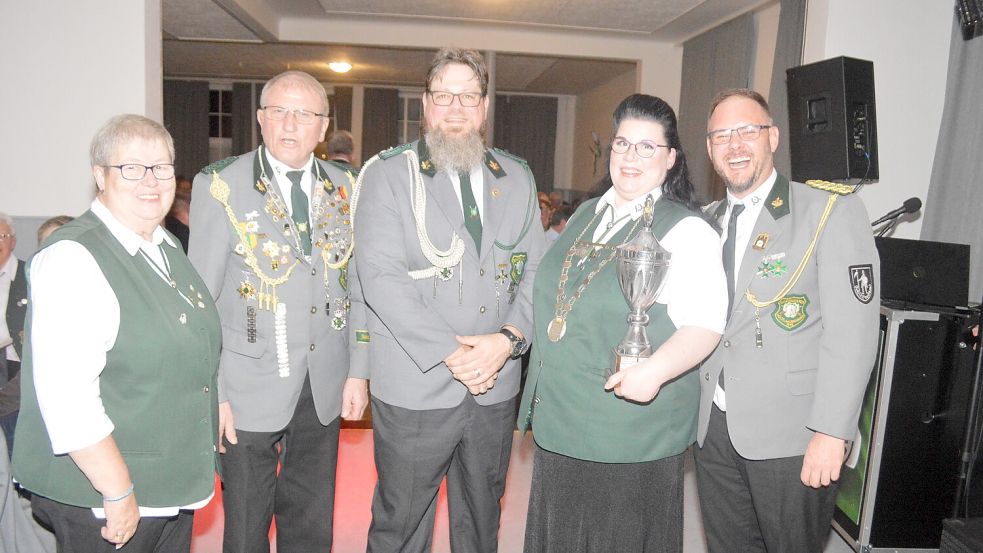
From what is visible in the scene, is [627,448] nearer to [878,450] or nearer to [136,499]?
[136,499]

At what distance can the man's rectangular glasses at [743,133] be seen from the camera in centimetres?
208

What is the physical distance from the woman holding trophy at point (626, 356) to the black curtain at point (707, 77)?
5.11 m

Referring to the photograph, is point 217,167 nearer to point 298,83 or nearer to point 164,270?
point 298,83

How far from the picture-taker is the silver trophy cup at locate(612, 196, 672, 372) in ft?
5.39

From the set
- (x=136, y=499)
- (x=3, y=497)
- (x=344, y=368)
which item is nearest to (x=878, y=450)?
(x=344, y=368)

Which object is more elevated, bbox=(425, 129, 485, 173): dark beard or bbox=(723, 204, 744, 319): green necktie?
bbox=(425, 129, 485, 173): dark beard

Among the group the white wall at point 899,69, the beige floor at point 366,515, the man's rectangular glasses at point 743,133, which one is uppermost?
the white wall at point 899,69

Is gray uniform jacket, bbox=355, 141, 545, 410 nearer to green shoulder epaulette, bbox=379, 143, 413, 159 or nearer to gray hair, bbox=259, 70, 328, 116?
green shoulder epaulette, bbox=379, 143, 413, 159

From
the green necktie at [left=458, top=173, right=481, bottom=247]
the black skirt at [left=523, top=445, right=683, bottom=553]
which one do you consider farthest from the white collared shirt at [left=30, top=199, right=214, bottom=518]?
the black skirt at [left=523, top=445, right=683, bottom=553]

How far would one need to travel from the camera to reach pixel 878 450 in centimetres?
309

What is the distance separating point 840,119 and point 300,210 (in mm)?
2954

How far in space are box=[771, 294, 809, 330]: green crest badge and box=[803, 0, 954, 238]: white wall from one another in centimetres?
274

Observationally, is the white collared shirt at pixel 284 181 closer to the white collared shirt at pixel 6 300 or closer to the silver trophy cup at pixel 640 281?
the silver trophy cup at pixel 640 281

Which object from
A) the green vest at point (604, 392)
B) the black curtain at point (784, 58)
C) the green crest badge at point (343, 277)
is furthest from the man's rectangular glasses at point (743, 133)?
the black curtain at point (784, 58)
